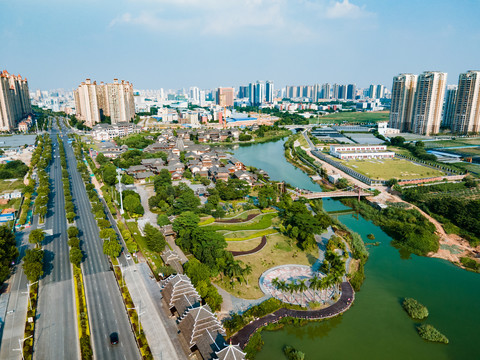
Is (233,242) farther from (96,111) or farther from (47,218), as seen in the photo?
(96,111)

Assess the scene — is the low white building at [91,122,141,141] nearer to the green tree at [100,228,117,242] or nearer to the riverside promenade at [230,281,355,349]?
the green tree at [100,228,117,242]

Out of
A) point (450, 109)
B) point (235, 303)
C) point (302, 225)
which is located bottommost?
point (235, 303)

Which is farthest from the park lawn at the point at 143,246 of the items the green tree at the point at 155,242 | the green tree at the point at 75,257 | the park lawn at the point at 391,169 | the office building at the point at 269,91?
the office building at the point at 269,91

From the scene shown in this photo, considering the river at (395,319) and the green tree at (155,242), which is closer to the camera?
the river at (395,319)

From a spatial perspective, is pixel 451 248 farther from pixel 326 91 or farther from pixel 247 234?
pixel 326 91

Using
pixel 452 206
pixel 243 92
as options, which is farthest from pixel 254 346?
pixel 243 92

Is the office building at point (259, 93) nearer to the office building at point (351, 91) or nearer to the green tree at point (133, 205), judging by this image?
the office building at point (351, 91)
